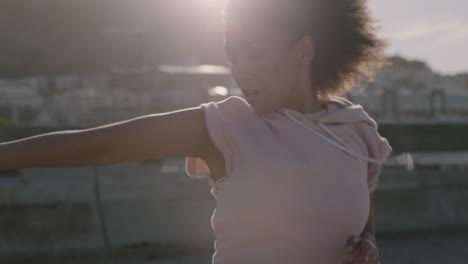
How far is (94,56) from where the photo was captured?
54938mm

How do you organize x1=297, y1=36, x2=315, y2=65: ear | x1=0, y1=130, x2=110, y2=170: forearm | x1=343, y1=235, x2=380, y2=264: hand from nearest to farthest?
x1=0, y1=130, x2=110, y2=170: forearm, x1=343, y1=235, x2=380, y2=264: hand, x1=297, y1=36, x2=315, y2=65: ear

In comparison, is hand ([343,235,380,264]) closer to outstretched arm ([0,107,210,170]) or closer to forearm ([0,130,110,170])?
outstretched arm ([0,107,210,170])

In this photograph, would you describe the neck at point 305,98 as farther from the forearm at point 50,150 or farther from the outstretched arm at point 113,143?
the forearm at point 50,150

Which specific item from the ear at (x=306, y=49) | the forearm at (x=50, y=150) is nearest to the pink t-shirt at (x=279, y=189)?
the ear at (x=306, y=49)

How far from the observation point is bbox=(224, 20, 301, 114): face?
2357 mm

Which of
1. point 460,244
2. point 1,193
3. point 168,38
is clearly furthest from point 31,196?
point 168,38

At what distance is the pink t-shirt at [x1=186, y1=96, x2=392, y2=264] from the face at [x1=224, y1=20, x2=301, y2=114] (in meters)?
0.04

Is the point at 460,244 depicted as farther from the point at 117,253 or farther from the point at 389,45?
the point at 389,45

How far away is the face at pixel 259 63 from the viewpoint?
2.36m

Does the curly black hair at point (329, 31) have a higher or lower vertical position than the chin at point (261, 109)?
higher

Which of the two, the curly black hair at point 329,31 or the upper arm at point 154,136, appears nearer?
the upper arm at point 154,136

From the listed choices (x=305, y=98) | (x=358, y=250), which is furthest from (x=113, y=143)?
(x=358, y=250)

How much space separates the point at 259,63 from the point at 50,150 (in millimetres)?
653

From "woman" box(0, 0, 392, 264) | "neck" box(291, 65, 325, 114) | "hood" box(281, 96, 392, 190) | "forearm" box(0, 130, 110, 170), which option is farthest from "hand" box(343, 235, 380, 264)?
"forearm" box(0, 130, 110, 170)
